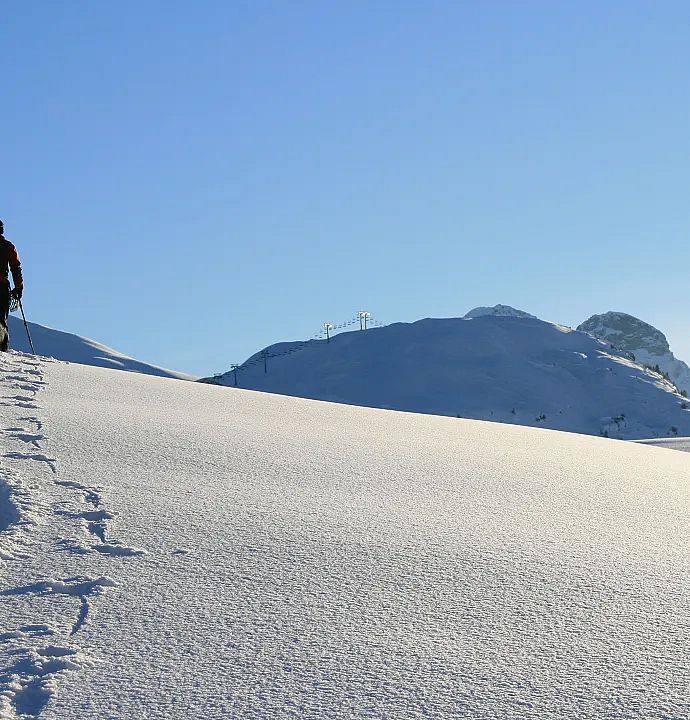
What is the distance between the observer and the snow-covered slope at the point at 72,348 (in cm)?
7594

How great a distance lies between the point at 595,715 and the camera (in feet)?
6.13

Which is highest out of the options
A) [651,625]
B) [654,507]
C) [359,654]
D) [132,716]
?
[654,507]

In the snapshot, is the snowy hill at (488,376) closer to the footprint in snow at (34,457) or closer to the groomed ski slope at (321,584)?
the groomed ski slope at (321,584)

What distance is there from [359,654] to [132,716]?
1.91ft

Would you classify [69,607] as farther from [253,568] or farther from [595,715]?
[595,715]

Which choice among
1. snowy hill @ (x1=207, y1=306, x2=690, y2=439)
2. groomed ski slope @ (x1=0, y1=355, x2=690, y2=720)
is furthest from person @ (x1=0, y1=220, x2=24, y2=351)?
snowy hill @ (x1=207, y1=306, x2=690, y2=439)

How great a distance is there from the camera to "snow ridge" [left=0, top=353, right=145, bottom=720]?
2.04 meters

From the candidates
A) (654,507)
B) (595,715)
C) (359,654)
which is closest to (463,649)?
(359,654)

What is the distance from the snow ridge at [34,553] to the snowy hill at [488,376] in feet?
136

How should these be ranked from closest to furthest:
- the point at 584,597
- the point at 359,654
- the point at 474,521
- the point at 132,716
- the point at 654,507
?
1. the point at 132,716
2. the point at 359,654
3. the point at 584,597
4. the point at 474,521
5. the point at 654,507

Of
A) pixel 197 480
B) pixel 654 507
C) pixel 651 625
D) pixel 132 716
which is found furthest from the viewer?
pixel 654 507

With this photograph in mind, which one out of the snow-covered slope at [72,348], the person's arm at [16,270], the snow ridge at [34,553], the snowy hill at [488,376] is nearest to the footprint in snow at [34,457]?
the snow ridge at [34,553]

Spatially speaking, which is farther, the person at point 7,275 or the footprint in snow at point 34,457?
the person at point 7,275

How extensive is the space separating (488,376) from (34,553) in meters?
50.8
